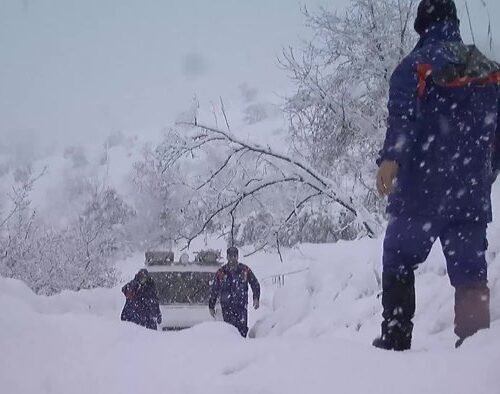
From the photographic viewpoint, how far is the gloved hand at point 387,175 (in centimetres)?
254

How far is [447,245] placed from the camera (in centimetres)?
259

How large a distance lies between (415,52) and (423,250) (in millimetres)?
958

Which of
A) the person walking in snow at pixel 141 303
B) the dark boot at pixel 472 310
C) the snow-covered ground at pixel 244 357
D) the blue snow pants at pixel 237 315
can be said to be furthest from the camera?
the person walking in snow at pixel 141 303

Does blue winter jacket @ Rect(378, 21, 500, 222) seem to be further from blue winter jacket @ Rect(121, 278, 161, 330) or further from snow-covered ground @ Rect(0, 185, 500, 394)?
blue winter jacket @ Rect(121, 278, 161, 330)

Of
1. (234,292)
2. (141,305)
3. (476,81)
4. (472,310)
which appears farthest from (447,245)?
(141,305)

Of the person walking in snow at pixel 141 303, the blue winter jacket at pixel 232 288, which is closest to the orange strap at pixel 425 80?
the blue winter jacket at pixel 232 288

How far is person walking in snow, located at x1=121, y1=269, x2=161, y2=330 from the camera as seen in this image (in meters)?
8.27

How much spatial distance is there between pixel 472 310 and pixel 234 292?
554 centimetres

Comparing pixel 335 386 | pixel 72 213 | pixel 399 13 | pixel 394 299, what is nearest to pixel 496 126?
pixel 394 299

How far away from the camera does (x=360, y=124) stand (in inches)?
424

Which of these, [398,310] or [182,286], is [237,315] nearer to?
[182,286]

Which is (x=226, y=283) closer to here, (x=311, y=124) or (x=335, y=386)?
(x=311, y=124)

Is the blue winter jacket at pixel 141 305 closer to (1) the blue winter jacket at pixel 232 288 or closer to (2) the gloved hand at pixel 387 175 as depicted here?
(1) the blue winter jacket at pixel 232 288

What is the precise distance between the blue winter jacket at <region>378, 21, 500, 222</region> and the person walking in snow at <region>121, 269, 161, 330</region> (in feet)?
21.0
